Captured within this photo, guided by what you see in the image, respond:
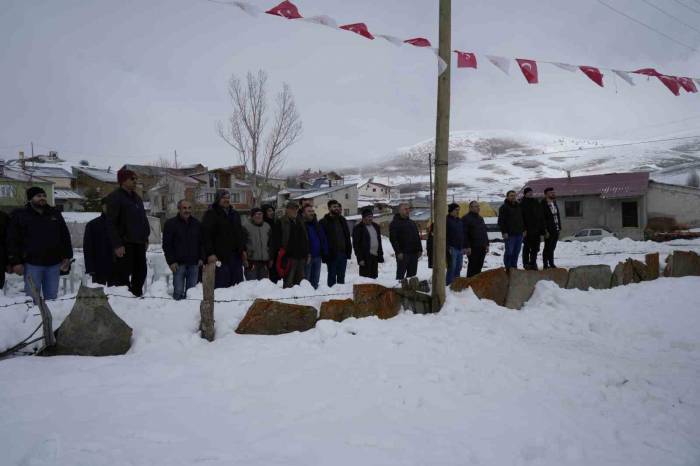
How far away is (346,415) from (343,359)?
41.7 inches

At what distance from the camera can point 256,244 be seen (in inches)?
290

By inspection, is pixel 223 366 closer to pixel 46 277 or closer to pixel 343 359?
pixel 343 359

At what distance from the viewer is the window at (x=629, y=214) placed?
2877 cm

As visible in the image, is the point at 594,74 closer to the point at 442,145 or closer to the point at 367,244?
the point at 442,145

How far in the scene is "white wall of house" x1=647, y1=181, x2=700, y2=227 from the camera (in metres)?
27.8

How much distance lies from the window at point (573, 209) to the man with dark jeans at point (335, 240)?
89.7ft

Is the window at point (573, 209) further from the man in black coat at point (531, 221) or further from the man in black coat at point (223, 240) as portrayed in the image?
the man in black coat at point (223, 240)

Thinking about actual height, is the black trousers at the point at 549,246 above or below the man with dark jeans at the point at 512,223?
below

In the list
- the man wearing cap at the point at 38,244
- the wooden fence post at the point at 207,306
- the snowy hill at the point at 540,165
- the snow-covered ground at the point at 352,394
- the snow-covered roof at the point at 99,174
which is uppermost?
the snowy hill at the point at 540,165

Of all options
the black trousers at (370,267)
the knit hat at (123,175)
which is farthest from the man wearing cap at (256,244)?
the knit hat at (123,175)

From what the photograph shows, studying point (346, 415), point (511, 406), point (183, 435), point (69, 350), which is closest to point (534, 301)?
point (511, 406)

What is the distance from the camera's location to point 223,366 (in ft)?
12.8

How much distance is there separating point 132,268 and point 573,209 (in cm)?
3114

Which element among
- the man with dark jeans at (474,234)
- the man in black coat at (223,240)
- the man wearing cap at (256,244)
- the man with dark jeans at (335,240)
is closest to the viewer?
the man in black coat at (223,240)
